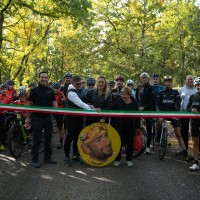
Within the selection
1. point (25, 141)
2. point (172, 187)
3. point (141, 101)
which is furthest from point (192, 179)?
point (25, 141)

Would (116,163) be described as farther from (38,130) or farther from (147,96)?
(147,96)

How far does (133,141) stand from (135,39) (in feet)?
46.6

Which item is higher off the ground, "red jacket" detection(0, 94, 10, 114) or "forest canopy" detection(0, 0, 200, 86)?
"forest canopy" detection(0, 0, 200, 86)

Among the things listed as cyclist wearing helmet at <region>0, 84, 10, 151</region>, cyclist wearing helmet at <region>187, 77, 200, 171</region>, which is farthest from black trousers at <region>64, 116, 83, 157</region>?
cyclist wearing helmet at <region>187, 77, 200, 171</region>

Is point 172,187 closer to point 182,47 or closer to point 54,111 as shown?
point 54,111

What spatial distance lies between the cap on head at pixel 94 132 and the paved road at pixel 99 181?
2.09ft

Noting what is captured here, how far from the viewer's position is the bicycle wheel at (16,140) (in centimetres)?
796

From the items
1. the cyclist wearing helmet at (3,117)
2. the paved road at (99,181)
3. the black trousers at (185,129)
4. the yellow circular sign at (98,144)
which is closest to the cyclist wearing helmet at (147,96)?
the black trousers at (185,129)

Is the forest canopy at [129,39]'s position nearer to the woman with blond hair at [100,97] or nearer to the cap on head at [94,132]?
the woman with blond hair at [100,97]

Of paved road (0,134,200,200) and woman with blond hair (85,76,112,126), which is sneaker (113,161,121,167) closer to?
paved road (0,134,200,200)

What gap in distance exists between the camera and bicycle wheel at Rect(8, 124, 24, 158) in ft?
26.1

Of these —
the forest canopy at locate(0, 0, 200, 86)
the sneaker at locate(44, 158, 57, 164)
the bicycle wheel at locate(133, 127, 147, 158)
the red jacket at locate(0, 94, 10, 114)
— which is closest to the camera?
the sneaker at locate(44, 158, 57, 164)

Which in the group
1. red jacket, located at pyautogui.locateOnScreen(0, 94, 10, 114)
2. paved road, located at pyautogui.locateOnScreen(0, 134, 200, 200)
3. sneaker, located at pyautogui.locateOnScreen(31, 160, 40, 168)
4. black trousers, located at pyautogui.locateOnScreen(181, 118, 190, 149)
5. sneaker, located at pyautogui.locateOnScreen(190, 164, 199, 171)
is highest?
red jacket, located at pyautogui.locateOnScreen(0, 94, 10, 114)

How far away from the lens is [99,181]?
6.18m
